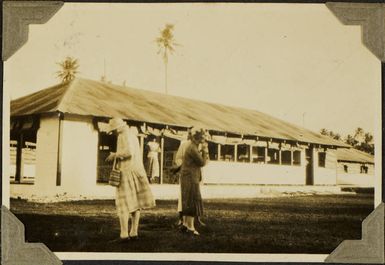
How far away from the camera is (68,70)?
8.05 metres

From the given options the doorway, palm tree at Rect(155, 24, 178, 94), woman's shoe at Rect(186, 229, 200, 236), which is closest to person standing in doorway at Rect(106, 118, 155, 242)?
woman's shoe at Rect(186, 229, 200, 236)

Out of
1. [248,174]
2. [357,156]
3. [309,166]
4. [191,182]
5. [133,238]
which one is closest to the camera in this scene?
[133,238]

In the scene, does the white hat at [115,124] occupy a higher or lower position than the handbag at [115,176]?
higher

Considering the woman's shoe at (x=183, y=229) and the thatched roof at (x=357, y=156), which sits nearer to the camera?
the woman's shoe at (x=183, y=229)

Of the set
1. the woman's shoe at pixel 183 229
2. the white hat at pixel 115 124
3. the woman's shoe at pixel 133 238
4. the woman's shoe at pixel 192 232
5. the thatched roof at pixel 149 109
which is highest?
the thatched roof at pixel 149 109

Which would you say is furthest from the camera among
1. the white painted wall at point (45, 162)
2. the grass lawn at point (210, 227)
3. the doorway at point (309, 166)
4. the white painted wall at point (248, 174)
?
the doorway at point (309, 166)

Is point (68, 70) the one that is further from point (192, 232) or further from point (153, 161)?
point (192, 232)

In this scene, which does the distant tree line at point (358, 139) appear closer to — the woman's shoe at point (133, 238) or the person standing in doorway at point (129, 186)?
the person standing in doorway at point (129, 186)

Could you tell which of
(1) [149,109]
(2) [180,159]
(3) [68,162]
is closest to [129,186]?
(2) [180,159]

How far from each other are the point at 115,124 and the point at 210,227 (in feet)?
6.42

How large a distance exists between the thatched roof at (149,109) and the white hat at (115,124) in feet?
0.30

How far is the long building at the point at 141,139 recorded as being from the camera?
7.94m

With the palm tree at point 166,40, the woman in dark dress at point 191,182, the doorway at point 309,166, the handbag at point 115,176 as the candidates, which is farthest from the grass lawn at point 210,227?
the palm tree at point 166,40

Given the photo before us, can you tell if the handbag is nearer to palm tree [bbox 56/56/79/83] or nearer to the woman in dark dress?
the woman in dark dress
